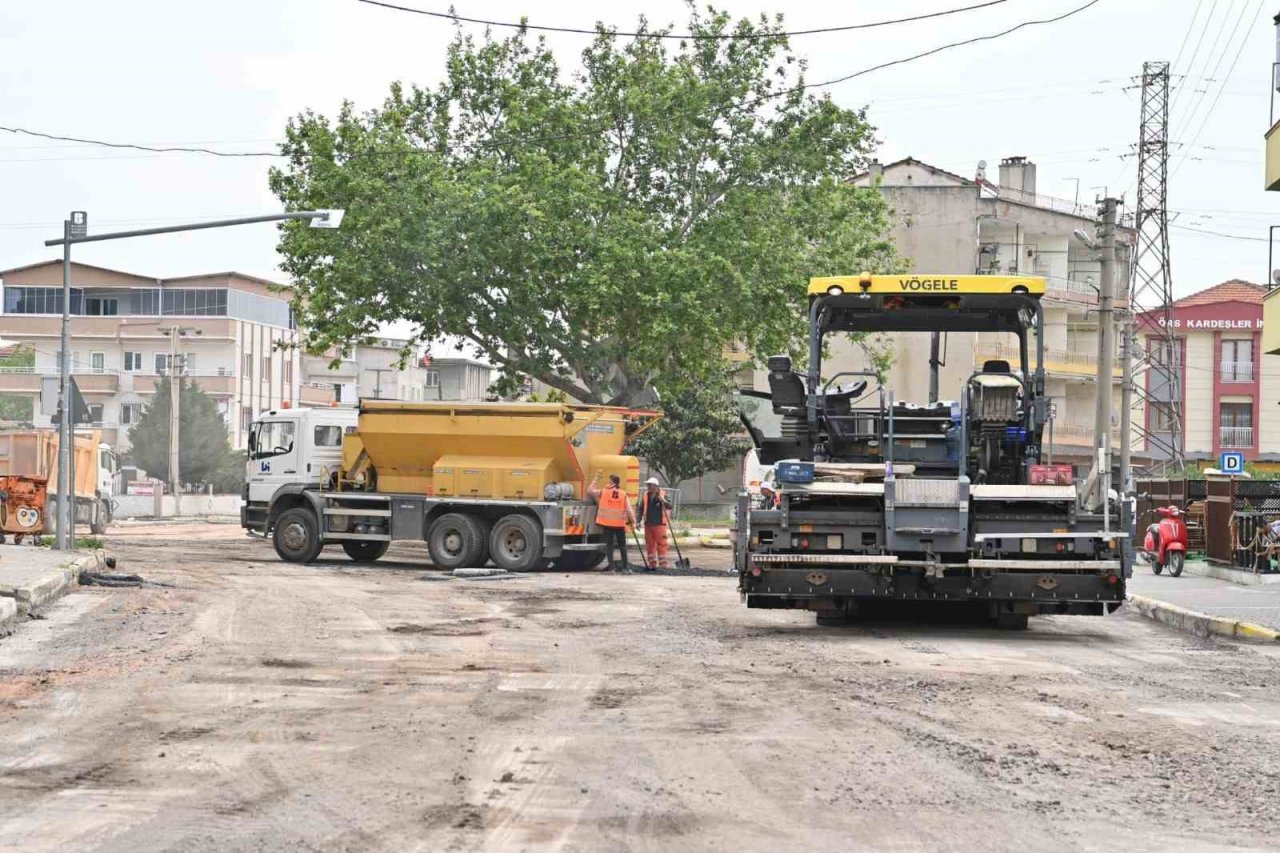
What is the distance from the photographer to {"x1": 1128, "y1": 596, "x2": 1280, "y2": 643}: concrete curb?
15852 mm

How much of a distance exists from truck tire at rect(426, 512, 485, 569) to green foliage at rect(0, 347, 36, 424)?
82.2 meters

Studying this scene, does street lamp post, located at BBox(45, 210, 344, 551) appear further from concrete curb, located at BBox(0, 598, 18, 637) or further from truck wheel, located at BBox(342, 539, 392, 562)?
concrete curb, located at BBox(0, 598, 18, 637)

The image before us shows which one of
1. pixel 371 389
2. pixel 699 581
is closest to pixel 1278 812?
pixel 699 581

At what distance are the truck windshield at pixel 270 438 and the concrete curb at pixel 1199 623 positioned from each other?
54.1ft

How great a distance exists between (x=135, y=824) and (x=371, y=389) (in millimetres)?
109429

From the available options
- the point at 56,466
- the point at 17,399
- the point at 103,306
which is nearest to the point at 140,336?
the point at 103,306

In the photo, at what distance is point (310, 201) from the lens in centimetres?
3747

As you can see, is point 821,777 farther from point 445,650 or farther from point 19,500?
point 19,500

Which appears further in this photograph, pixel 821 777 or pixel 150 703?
pixel 150 703

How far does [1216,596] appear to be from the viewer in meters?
20.8

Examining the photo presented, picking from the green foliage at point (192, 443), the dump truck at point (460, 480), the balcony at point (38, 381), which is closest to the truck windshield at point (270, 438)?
the dump truck at point (460, 480)

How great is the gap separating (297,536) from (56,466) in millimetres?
9974

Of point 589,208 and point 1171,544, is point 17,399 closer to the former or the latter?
point 589,208

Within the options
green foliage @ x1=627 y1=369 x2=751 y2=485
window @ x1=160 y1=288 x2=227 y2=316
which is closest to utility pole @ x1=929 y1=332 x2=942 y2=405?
green foliage @ x1=627 y1=369 x2=751 y2=485
